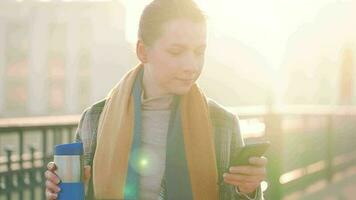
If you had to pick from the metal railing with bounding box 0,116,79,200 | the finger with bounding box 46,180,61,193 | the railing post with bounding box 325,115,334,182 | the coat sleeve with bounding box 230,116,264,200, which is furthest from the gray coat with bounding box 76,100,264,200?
the railing post with bounding box 325,115,334,182

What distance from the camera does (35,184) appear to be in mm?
7453

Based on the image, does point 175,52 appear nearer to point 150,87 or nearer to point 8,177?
point 150,87

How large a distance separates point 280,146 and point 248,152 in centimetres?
453

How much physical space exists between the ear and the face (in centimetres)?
9

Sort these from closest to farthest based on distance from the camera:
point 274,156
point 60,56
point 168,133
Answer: point 168,133
point 274,156
point 60,56

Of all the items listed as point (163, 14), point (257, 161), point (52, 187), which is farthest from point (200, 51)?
point (52, 187)

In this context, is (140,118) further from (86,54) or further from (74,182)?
(86,54)

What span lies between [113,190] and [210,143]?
0.40m

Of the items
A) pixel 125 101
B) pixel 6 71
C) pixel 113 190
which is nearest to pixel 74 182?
pixel 113 190

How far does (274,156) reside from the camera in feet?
23.0

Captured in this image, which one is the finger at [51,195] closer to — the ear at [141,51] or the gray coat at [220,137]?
the gray coat at [220,137]

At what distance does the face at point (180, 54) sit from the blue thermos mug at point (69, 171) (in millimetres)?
457

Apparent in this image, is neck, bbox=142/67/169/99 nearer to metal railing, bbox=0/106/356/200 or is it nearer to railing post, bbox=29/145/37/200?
metal railing, bbox=0/106/356/200

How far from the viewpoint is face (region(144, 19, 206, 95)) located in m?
2.65
